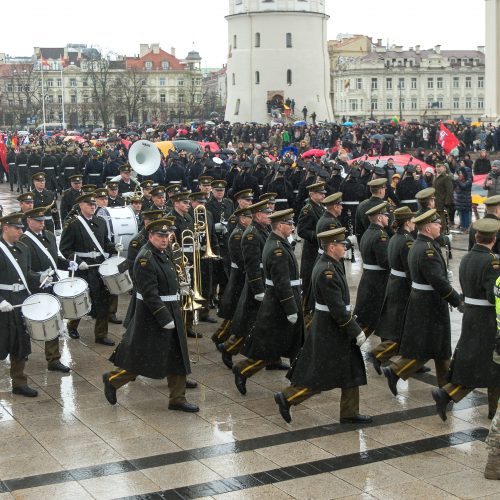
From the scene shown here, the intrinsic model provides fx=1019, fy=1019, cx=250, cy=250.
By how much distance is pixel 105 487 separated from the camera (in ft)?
25.6

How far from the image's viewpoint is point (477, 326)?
8.88m

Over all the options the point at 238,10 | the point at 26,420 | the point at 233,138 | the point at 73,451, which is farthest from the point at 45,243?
the point at 238,10

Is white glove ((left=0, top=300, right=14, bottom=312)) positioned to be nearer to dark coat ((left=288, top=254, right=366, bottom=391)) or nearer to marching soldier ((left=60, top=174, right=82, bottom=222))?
dark coat ((left=288, top=254, right=366, bottom=391))

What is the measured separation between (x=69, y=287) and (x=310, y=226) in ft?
11.0

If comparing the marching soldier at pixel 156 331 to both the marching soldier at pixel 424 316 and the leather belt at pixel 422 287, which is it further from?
the leather belt at pixel 422 287

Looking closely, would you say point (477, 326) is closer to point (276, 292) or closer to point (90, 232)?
point (276, 292)

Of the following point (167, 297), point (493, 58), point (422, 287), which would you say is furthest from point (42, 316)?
point (493, 58)

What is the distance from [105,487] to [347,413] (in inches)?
96.6

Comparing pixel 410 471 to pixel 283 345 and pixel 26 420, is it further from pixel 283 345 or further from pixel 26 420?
pixel 26 420

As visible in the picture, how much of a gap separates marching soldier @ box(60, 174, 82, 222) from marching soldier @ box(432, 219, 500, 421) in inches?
394

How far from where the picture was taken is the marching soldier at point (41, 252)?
11328 millimetres

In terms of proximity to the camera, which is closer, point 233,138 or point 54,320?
point 54,320

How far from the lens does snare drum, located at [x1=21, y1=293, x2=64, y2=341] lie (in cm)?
1019

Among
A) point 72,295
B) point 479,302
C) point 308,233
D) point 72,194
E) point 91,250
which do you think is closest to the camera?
point 479,302
